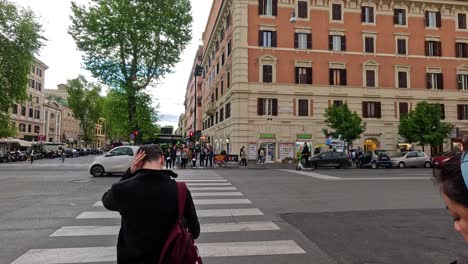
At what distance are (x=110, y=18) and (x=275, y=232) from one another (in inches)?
1244

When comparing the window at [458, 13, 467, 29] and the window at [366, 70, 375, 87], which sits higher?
the window at [458, 13, 467, 29]

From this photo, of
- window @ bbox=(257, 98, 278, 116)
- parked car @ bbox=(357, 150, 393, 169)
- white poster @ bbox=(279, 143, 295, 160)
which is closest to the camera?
parked car @ bbox=(357, 150, 393, 169)

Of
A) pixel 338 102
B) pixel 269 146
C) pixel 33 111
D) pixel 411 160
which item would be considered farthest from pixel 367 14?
pixel 33 111

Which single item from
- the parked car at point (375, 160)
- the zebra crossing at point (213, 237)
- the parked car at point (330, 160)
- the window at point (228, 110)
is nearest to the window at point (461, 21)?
the parked car at point (375, 160)

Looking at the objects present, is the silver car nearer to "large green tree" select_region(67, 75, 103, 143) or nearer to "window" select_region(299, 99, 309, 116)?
"window" select_region(299, 99, 309, 116)

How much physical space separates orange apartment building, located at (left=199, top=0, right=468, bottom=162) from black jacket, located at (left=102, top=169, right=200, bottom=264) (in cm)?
3002

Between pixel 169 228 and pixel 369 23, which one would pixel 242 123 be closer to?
pixel 369 23

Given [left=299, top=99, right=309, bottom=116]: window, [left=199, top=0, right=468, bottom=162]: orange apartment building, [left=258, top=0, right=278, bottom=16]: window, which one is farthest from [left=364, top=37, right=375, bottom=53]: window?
[left=258, top=0, right=278, bottom=16]: window

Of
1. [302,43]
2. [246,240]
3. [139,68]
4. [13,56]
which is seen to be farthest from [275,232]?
[13,56]

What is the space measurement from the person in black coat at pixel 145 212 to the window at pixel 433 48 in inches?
1593

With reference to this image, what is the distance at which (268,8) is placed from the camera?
34.1m

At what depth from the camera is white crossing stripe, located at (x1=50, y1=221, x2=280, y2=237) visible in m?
6.49

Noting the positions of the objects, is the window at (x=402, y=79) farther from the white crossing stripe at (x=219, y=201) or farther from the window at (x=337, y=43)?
the white crossing stripe at (x=219, y=201)

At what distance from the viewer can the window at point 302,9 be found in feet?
113
